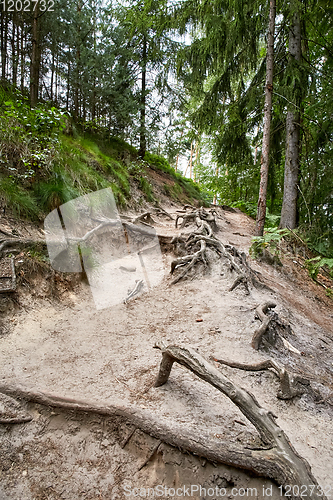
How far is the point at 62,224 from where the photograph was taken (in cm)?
556

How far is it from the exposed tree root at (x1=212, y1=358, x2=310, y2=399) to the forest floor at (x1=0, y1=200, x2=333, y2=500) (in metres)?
0.06

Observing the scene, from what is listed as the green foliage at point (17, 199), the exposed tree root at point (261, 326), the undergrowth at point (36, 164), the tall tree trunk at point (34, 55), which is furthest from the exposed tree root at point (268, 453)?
the tall tree trunk at point (34, 55)

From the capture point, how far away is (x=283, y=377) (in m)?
2.46

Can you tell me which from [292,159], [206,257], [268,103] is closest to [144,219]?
[206,257]

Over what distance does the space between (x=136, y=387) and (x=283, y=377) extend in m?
1.40

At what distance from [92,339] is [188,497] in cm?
226

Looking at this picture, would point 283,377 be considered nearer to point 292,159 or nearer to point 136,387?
point 136,387

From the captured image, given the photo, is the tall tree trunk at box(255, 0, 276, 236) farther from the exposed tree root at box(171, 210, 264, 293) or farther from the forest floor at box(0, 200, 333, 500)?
the forest floor at box(0, 200, 333, 500)

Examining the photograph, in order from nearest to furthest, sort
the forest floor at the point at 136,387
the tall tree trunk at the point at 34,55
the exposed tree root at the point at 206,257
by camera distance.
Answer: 1. the forest floor at the point at 136,387
2. the exposed tree root at the point at 206,257
3. the tall tree trunk at the point at 34,55

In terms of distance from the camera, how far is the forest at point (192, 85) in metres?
6.36

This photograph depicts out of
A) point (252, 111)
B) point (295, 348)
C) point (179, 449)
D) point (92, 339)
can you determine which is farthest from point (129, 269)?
point (252, 111)

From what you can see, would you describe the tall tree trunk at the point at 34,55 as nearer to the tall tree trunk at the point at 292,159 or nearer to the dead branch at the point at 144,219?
the dead branch at the point at 144,219

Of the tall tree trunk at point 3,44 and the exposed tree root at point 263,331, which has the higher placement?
the tall tree trunk at point 3,44

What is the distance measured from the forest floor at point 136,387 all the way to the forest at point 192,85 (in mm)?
2903
